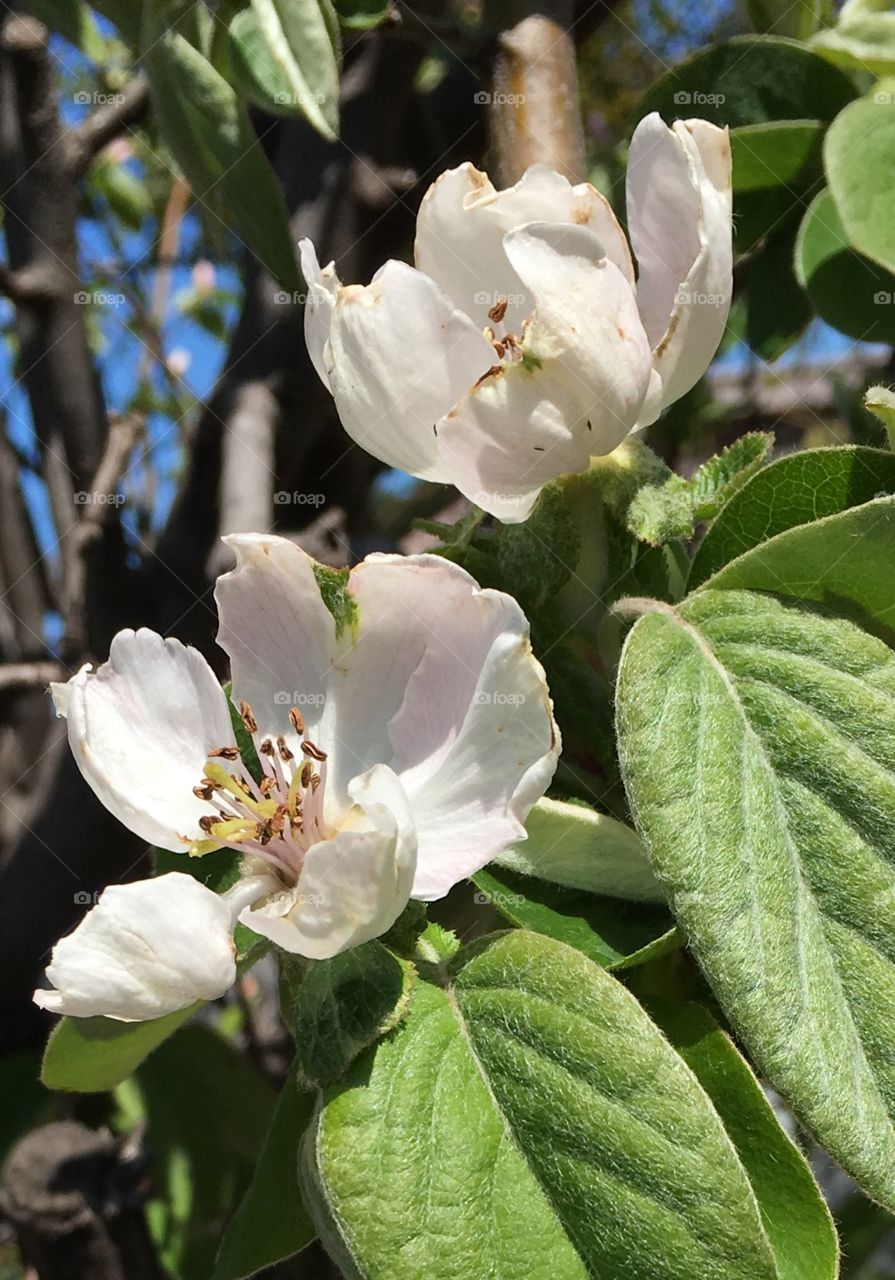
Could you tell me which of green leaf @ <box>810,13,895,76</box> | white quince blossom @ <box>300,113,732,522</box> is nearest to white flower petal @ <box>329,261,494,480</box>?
white quince blossom @ <box>300,113,732,522</box>

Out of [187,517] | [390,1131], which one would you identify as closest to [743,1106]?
[390,1131]

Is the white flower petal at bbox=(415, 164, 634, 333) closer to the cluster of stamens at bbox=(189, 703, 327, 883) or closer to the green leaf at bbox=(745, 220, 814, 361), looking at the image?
the cluster of stamens at bbox=(189, 703, 327, 883)

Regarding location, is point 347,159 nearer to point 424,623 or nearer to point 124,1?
point 124,1

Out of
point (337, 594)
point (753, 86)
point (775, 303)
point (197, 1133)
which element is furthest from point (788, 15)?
point (197, 1133)

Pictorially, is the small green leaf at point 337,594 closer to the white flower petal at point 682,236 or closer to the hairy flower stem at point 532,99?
the white flower petal at point 682,236

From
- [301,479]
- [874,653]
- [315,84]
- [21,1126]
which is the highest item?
[315,84]

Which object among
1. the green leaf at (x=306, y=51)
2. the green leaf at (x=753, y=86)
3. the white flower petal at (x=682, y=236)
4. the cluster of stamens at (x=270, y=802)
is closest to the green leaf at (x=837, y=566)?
the white flower petal at (x=682, y=236)

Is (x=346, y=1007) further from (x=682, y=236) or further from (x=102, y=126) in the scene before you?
(x=102, y=126)
